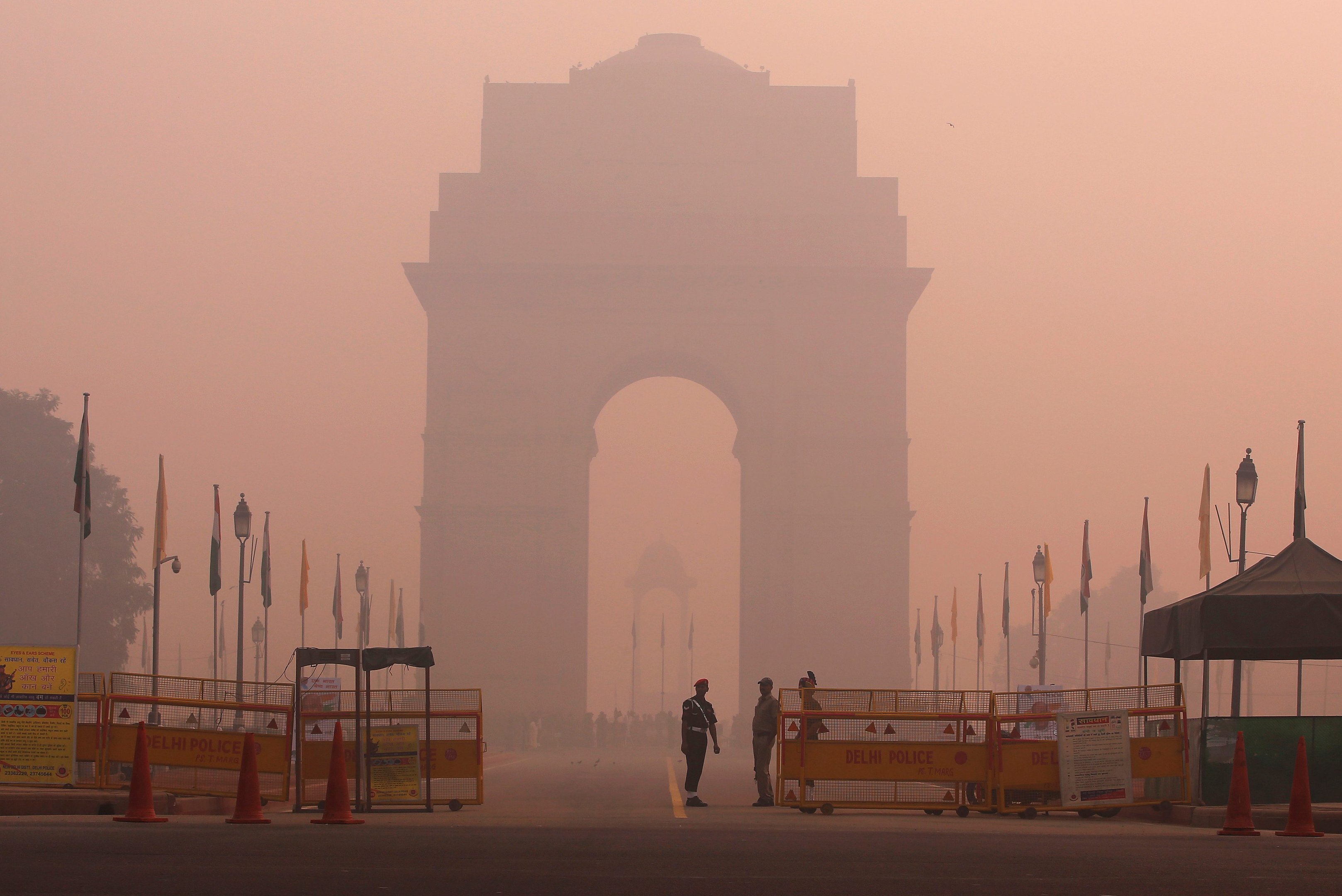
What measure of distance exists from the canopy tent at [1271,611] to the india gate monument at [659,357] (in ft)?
118

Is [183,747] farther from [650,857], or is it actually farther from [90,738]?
[650,857]

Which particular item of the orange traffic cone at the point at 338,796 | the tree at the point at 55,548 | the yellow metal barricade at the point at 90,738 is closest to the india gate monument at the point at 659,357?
the tree at the point at 55,548

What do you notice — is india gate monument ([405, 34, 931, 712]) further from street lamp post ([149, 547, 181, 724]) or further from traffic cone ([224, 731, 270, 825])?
traffic cone ([224, 731, 270, 825])

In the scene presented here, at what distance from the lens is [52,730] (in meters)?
17.4

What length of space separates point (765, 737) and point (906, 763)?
2083mm

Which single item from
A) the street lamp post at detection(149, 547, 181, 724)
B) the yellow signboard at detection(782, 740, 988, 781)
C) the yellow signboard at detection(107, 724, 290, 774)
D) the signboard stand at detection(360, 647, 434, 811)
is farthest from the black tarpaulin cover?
the street lamp post at detection(149, 547, 181, 724)

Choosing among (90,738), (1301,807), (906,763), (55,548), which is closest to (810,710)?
Answer: (906,763)

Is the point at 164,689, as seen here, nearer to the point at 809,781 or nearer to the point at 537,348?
the point at 809,781

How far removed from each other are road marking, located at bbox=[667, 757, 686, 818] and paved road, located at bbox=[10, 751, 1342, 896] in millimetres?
328

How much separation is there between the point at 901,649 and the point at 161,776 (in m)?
37.0

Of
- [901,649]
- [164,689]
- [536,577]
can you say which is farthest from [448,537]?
[164,689]

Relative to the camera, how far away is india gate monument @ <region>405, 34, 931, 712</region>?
54.4 metres

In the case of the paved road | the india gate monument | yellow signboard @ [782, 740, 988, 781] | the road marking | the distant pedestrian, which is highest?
the india gate monument

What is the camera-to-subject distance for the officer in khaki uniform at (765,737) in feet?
62.5
